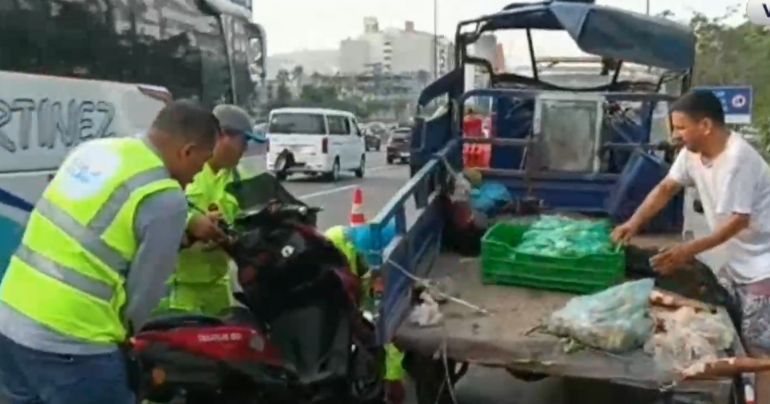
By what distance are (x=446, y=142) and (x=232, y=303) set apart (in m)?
3.27

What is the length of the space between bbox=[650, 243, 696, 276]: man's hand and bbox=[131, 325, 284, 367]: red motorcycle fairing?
1811 millimetres

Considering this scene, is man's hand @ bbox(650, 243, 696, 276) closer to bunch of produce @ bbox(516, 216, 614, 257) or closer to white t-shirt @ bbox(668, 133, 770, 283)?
white t-shirt @ bbox(668, 133, 770, 283)

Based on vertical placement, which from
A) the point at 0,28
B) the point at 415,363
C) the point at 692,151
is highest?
the point at 0,28

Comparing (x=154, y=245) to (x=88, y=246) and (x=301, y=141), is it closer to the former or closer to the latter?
(x=88, y=246)

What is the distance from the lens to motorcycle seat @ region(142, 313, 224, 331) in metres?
4.52

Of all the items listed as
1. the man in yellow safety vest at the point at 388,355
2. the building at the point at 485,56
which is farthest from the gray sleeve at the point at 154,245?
the building at the point at 485,56

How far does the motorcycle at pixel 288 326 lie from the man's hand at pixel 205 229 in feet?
0.38

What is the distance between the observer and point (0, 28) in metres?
7.44

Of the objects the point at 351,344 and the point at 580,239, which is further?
the point at 580,239

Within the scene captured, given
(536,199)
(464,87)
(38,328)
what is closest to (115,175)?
(38,328)

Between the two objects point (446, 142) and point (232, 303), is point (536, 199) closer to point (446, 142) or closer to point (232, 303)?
point (446, 142)

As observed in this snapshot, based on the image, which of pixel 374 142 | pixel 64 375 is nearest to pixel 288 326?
pixel 64 375

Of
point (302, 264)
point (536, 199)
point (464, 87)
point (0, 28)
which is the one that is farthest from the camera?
point (464, 87)

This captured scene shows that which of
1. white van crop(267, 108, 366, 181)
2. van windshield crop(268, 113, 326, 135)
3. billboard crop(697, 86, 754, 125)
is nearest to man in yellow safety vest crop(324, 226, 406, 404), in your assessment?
billboard crop(697, 86, 754, 125)
